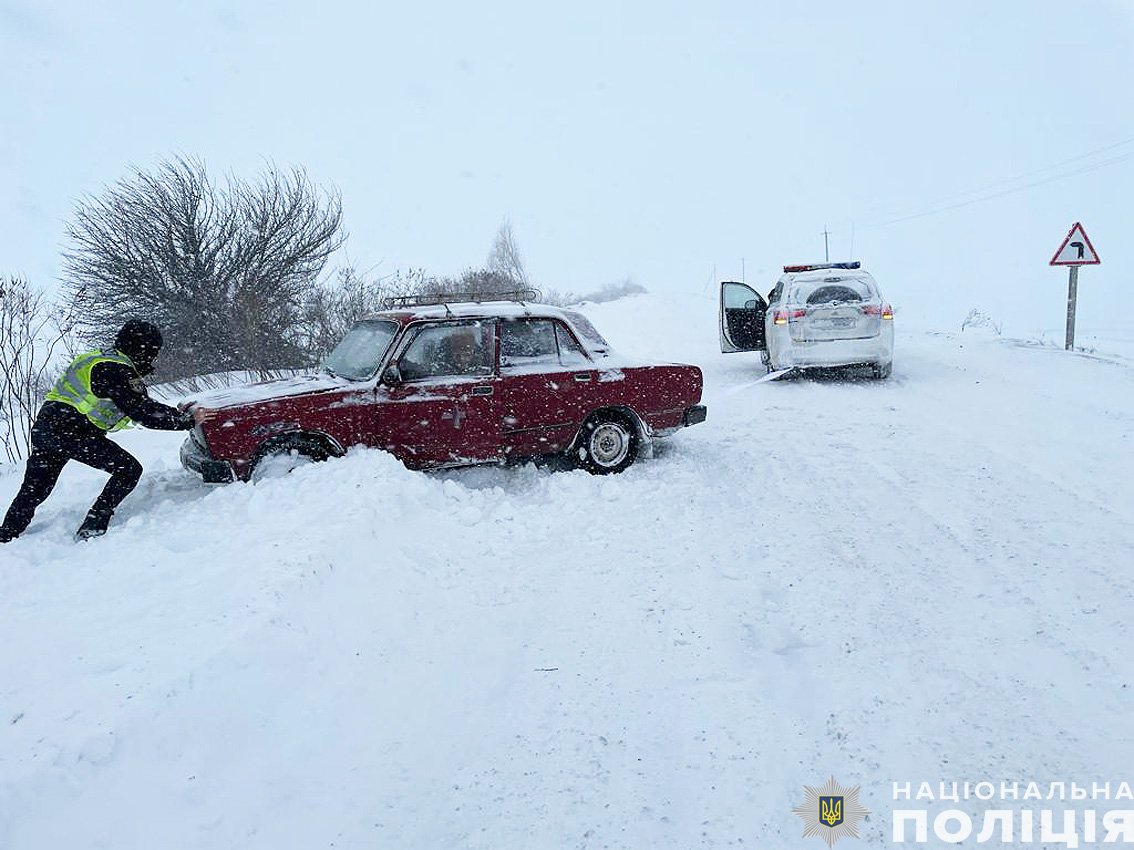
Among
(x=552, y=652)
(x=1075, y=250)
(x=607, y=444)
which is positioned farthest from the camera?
(x=1075, y=250)

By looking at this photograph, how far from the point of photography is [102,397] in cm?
475

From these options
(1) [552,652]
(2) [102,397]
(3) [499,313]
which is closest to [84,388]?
(2) [102,397]

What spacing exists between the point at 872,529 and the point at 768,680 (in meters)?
2.00

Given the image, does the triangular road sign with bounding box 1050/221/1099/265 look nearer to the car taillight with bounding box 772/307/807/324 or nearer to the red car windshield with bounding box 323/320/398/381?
the car taillight with bounding box 772/307/807/324

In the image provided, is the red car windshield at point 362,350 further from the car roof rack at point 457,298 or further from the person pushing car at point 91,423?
the person pushing car at point 91,423

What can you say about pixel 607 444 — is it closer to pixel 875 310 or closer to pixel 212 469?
pixel 212 469

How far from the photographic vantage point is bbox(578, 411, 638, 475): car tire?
6242 millimetres

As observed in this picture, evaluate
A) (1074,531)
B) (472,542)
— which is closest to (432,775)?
(472,542)

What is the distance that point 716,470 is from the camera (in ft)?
20.5

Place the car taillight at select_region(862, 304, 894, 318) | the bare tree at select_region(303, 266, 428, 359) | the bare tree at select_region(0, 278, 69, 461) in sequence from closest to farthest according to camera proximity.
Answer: the bare tree at select_region(0, 278, 69, 461), the car taillight at select_region(862, 304, 894, 318), the bare tree at select_region(303, 266, 428, 359)

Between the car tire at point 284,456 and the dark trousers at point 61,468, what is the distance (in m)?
0.82

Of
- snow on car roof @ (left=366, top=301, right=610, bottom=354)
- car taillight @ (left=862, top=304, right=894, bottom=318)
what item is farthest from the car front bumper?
car taillight @ (left=862, top=304, right=894, bottom=318)

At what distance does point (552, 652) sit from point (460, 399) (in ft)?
9.03

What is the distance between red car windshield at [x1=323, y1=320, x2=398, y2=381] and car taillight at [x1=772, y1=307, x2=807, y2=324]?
6.15 meters
